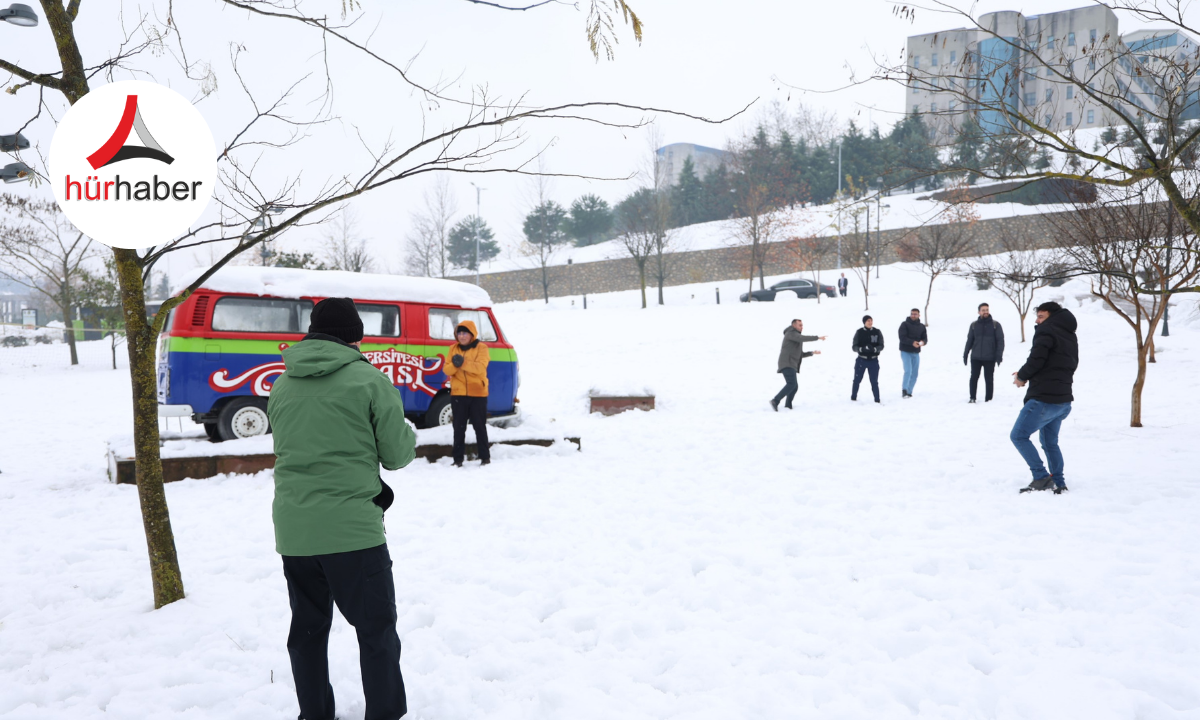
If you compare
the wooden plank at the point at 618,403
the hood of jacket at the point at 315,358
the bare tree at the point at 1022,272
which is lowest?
the wooden plank at the point at 618,403

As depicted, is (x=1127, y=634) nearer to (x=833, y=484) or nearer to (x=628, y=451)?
(x=833, y=484)

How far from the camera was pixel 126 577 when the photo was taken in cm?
450

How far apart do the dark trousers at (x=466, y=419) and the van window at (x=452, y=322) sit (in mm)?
2413

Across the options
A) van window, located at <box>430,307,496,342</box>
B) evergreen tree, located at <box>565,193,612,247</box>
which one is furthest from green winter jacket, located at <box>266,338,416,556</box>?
evergreen tree, located at <box>565,193,612,247</box>

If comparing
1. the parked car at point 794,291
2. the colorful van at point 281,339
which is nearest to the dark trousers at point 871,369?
the colorful van at point 281,339

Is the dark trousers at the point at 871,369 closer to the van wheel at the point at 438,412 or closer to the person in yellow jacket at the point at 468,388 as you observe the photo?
the van wheel at the point at 438,412

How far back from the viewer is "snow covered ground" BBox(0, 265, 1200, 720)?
312 centimetres

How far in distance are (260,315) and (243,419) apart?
4.68ft

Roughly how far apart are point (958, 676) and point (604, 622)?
1.88 metres

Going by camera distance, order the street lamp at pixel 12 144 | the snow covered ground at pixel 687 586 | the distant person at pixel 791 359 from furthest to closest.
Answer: the distant person at pixel 791 359 → the street lamp at pixel 12 144 → the snow covered ground at pixel 687 586

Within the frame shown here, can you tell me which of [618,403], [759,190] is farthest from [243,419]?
[759,190]

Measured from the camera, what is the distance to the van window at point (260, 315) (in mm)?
8711

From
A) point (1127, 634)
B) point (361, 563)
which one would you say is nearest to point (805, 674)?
point (1127, 634)

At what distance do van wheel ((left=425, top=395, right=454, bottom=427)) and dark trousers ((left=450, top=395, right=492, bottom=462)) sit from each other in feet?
6.80
